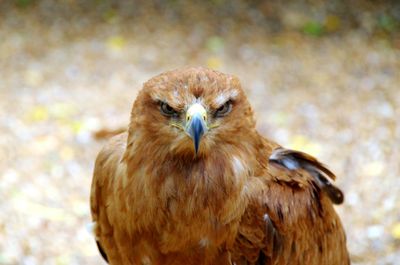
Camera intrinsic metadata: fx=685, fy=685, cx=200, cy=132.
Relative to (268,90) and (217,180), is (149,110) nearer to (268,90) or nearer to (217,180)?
(217,180)

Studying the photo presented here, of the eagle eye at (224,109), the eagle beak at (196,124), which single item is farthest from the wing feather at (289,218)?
the eagle beak at (196,124)

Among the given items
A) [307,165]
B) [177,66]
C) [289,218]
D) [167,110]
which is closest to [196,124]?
[167,110]

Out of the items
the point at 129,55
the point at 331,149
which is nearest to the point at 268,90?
the point at 331,149

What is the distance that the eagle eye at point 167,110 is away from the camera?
9.58 feet

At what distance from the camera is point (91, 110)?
6453 millimetres

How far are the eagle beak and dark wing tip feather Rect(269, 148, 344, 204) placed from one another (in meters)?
0.73

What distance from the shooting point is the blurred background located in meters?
5.14

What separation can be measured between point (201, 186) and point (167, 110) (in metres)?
0.39

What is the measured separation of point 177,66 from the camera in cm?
707

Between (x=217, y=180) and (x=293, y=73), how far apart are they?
165 inches

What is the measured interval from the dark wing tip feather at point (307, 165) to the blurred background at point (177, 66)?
1.25m

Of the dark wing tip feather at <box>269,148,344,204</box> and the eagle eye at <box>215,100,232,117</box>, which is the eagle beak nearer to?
the eagle eye at <box>215,100,232,117</box>

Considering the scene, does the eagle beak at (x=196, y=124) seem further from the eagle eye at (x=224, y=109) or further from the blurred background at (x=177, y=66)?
the blurred background at (x=177, y=66)

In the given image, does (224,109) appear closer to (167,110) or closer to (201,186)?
(167,110)
